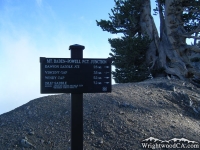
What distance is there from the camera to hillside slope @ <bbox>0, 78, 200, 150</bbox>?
272 inches

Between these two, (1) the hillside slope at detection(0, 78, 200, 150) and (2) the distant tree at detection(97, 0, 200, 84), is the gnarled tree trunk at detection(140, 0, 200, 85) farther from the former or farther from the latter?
(1) the hillside slope at detection(0, 78, 200, 150)

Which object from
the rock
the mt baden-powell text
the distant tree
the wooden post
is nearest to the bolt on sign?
the mt baden-powell text

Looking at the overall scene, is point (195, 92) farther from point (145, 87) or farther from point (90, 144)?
point (90, 144)

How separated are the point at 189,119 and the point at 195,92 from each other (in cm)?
355

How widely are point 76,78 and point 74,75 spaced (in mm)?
80

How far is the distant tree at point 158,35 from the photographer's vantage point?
17.6m

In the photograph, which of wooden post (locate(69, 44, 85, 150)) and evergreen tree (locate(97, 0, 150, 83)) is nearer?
wooden post (locate(69, 44, 85, 150))

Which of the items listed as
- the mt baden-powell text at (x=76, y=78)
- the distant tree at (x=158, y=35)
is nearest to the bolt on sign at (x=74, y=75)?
the mt baden-powell text at (x=76, y=78)

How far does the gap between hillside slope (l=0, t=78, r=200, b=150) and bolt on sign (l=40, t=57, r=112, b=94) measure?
162 centimetres

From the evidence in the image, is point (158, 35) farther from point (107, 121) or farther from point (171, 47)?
point (107, 121)

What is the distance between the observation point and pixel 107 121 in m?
7.79

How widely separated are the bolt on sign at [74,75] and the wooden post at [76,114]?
0.54ft

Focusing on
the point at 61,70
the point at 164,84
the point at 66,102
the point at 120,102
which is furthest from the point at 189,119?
the point at 61,70

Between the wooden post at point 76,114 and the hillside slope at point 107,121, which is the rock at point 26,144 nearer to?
the hillside slope at point 107,121
